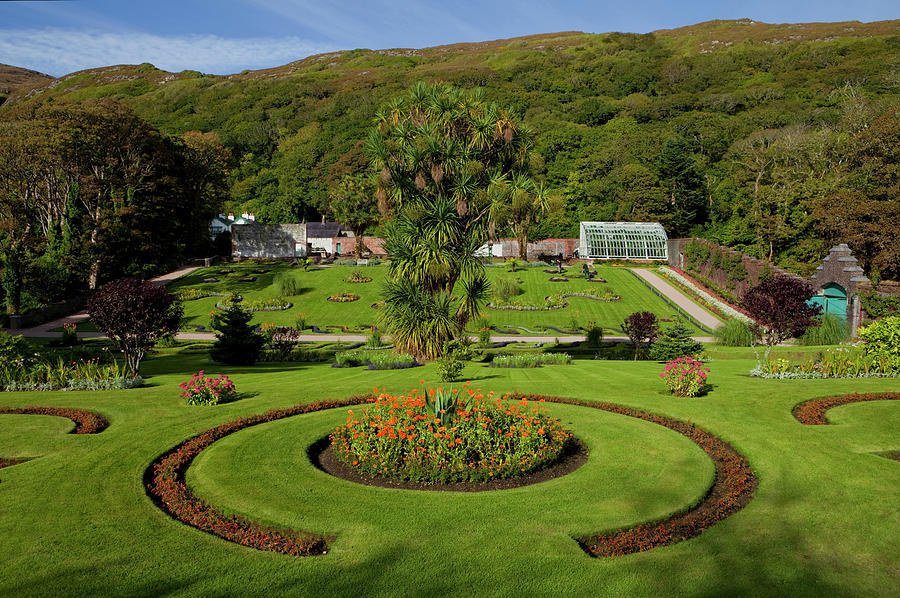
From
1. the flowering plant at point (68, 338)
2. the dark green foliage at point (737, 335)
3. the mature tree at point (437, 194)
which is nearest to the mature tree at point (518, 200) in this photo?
the mature tree at point (437, 194)

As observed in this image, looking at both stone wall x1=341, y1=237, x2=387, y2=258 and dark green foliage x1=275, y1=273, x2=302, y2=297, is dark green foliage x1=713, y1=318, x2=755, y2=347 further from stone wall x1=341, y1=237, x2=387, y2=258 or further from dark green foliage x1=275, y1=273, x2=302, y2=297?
stone wall x1=341, y1=237, x2=387, y2=258

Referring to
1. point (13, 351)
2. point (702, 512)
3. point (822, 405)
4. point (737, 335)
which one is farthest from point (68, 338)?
point (737, 335)

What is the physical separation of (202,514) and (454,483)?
320 centimetres

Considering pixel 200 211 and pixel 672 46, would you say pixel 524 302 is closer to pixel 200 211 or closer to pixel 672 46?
pixel 200 211

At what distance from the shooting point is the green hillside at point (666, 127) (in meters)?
42.8

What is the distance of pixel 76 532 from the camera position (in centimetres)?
598

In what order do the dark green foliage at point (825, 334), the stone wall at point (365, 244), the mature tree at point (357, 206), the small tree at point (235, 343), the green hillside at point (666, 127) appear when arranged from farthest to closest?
the stone wall at point (365, 244) < the mature tree at point (357, 206) < the green hillside at point (666, 127) < the dark green foliage at point (825, 334) < the small tree at point (235, 343)

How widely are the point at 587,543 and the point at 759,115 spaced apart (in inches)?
3258

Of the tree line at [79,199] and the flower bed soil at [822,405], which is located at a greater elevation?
the tree line at [79,199]

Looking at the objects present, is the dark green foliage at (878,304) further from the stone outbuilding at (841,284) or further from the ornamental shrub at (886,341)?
the ornamental shrub at (886,341)

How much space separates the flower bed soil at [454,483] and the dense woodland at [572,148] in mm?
13549

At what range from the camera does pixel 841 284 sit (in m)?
28.2

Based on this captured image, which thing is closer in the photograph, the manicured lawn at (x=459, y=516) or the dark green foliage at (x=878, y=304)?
the manicured lawn at (x=459, y=516)

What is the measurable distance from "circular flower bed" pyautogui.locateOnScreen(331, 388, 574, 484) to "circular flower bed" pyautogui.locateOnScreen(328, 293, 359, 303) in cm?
2950
